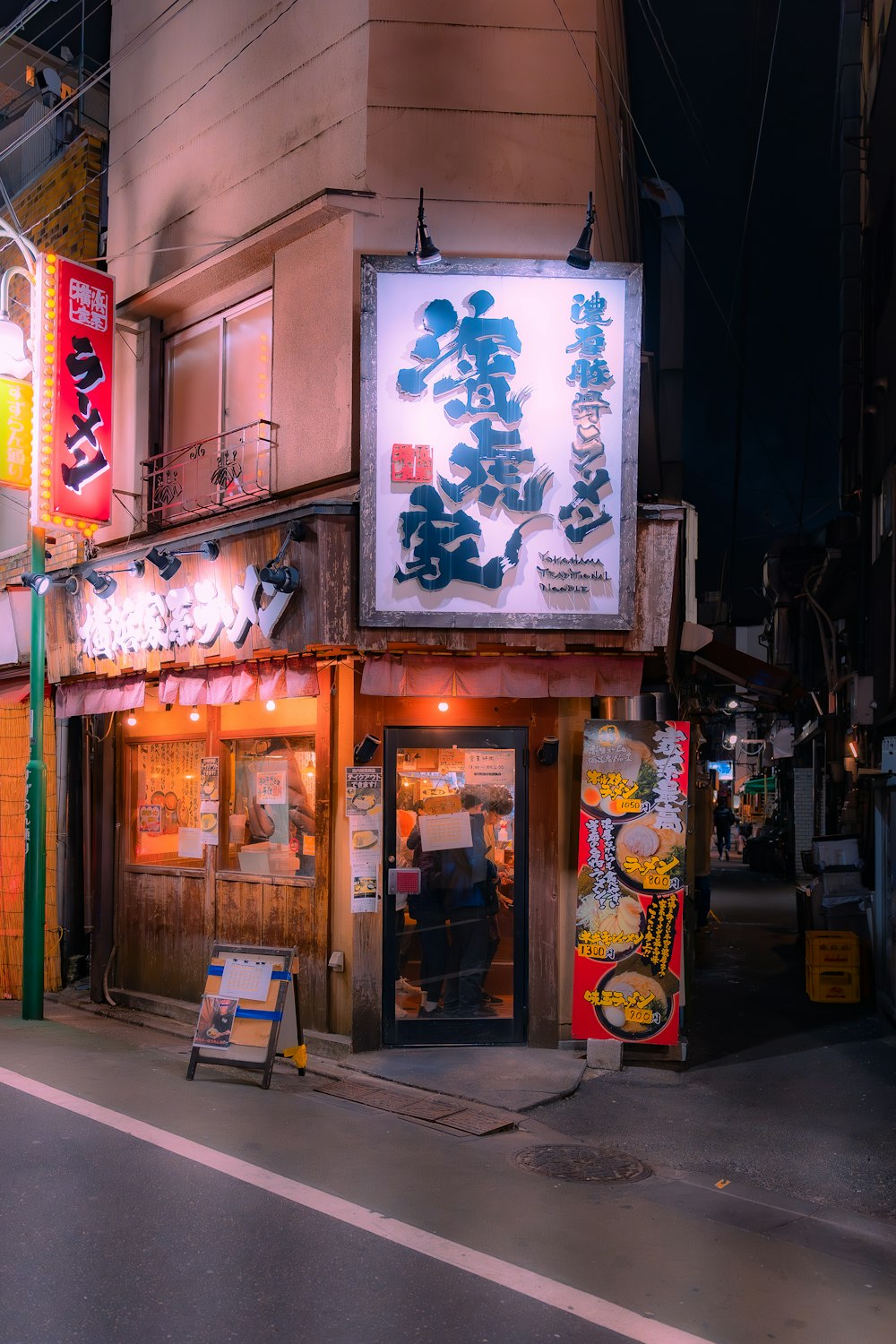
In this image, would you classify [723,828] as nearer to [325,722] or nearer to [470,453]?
[325,722]

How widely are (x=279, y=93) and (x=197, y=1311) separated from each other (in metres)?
10.6

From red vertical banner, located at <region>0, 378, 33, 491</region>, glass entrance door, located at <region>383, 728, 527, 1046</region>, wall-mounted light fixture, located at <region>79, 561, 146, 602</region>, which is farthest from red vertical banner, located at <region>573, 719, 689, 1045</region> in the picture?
red vertical banner, located at <region>0, 378, 33, 491</region>

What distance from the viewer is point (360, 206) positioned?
9.88 meters

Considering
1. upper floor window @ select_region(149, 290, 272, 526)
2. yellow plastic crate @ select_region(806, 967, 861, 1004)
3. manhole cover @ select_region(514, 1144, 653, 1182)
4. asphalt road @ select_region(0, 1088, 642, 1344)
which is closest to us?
asphalt road @ select_region(0, 1088, 642, 1344)

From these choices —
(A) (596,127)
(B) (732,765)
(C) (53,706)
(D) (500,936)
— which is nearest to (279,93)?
(A) (596,127)

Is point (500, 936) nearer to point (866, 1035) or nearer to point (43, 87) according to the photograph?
point (866, 1035)

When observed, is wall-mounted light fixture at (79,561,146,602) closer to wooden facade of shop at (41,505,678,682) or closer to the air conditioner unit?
wooden facade of shop at (41,505,678,682)

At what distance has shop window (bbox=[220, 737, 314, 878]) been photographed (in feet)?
34.6

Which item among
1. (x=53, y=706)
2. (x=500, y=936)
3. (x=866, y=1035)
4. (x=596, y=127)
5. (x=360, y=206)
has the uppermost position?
(x=596, y=127)

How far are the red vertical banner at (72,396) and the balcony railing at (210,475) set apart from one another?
59 cm

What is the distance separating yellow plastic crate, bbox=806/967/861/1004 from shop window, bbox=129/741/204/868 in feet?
23.3

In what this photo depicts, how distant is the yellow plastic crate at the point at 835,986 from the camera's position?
12.2 meters

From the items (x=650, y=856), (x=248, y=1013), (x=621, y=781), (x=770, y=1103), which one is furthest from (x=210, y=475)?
(x=770, y=1103)

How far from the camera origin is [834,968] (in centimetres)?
1230
